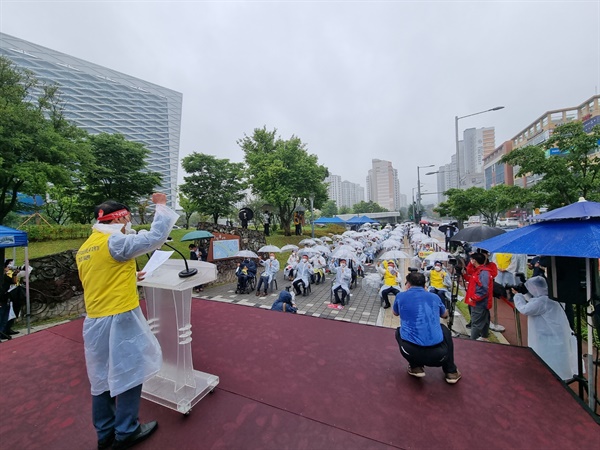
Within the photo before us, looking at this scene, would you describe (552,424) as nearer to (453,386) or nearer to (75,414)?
(453,386)

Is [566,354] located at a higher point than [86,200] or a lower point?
lower

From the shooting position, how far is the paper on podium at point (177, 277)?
2156 millimetres

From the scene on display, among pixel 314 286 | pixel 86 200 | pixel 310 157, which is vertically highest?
pixel 310 157

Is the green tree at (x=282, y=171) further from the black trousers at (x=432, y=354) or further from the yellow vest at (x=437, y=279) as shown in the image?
the black trousers at (x=432, y=354)

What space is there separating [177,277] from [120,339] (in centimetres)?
60

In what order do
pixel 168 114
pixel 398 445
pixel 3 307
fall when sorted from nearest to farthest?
pixel 398 445
pixel 3 307
pixel 168 114

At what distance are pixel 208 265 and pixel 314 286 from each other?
8391 millimetres

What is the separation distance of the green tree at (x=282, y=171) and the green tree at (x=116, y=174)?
764cm

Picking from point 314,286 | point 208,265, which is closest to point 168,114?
point 314,286

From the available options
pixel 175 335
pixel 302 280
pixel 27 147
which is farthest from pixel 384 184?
pixel 175 335

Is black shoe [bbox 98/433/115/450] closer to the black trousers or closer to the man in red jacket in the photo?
the black trousers

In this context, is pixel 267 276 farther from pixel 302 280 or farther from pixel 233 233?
pixel 233 233

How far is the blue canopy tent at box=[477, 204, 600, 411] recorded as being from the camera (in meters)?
2.26

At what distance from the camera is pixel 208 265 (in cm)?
245
